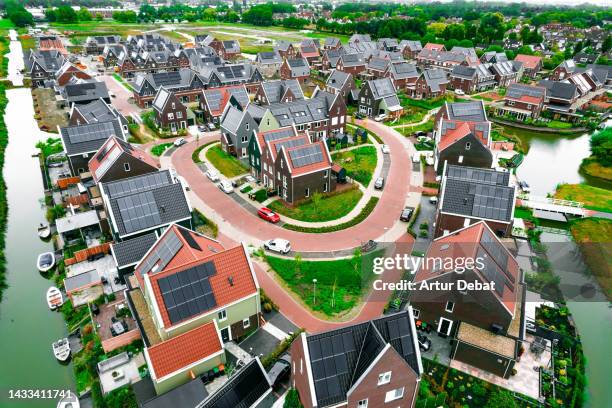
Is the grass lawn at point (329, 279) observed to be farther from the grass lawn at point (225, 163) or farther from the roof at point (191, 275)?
the grass lawn at point (225, 163)

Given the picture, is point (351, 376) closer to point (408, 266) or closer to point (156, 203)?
point (408, 266)

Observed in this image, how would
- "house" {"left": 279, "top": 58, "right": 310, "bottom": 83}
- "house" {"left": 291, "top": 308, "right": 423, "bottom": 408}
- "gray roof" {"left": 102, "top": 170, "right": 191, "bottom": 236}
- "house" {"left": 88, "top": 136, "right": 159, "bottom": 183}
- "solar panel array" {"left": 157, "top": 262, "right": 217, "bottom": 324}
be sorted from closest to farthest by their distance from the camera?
1. "house" {"left": 291, "top": 308, "right": 423, "bottom": 408}
2. "solar panel array" {"left": 157, "top": 262, "right": 217, "bottom": 324}
3. "gray roof" {"left": 102, "top": 170, "right": 191, "bottom": 236}
4. "house" {"left": 88, "top": 136, "right": 159, "bottom": 183}
5. "house" {"left": 279, "top": 58, "right": 310, "bottom": 83}

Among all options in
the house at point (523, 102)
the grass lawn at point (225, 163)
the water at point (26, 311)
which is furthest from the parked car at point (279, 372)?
the house at point (523, 102)

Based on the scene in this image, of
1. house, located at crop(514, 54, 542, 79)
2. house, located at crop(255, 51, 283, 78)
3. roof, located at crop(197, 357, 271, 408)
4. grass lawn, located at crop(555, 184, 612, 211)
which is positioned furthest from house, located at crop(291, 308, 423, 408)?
house, located at crop(514, 54, 542, 79)

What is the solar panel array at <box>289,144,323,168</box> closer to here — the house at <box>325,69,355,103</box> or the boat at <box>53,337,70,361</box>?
the boat at <box>53,337,70,361</box>

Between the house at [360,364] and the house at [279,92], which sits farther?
the house at [279,92]

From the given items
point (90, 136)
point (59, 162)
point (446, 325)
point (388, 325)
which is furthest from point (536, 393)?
point (59, 162)

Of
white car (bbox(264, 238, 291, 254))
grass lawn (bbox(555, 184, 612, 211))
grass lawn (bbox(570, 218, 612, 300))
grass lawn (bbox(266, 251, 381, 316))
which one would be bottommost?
grass lawn (bbox(555, 184, 612, 211))
